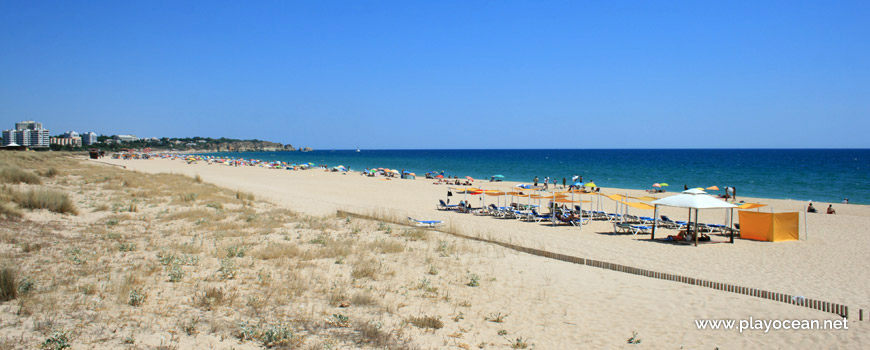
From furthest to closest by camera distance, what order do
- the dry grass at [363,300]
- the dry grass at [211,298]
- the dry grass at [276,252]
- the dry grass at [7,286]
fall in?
the dry grass at [276,252]
the dry grass at [363,300]
the dry grass at [211,298]
the dry grass at [7,286]

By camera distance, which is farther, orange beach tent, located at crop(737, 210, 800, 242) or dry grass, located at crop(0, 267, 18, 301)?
orange beach tent, located at crop(737, 210, 800, 242)

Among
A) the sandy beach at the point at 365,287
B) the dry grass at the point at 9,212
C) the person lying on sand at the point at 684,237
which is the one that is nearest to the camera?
the sandy beach at the point at 365,287

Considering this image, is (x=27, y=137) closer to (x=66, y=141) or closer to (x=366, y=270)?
(x=66, y=141)

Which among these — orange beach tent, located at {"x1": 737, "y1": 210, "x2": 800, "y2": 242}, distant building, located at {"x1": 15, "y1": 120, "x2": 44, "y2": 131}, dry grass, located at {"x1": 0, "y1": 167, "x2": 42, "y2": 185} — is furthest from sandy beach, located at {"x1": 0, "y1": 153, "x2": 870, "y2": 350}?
distant building, located at {"x1": 15, "y1": 120, "x2": 44, "y2": 131}

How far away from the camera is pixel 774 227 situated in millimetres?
13383

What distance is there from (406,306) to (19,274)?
5.34m

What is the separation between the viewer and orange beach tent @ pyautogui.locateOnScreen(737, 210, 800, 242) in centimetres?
1338

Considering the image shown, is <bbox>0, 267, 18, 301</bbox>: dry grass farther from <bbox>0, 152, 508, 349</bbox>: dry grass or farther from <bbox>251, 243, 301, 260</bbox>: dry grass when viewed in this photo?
<bbox>251, 243, 301, 260</bbox>: dry grass

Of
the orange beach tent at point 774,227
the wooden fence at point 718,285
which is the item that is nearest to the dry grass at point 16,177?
the wooden fence at point 718,285

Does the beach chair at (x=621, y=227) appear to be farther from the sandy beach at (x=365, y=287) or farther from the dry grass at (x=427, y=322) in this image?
the dry grass at (x=427, y=322)

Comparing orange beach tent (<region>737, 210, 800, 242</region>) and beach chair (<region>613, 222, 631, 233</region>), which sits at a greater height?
orange beach tent (<region>737, 210, 800, 242</region>)

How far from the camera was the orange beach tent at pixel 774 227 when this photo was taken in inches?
527

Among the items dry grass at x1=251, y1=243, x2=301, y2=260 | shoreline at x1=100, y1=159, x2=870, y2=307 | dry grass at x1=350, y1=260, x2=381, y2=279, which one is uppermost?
dry grass at x1=251, y1=243, x2=301, y2=260

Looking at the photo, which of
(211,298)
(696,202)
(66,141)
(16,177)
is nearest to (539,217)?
(696,202)
